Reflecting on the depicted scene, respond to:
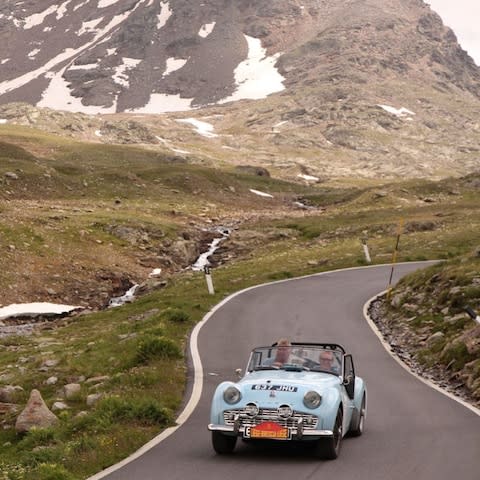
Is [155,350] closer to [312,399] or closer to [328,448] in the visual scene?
[312,399]

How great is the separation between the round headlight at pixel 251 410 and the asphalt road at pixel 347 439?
2.34 feet

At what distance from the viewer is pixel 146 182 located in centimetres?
8550

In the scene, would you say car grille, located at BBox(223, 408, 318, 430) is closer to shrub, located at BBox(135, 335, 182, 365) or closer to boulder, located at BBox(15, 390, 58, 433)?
boulder, located at BBox(15, 390, 58, 433)

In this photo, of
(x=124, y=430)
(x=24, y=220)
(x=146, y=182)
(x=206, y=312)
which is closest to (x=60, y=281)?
(x=24, y=220)

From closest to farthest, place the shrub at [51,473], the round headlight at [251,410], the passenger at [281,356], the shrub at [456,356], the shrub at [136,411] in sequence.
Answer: the shrub at [51,473] → the round headlight at [251,410] → the passenger at [281,356] → the shrub at [136,411] → the shrub at [456,356]

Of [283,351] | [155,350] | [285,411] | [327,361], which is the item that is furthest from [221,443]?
[155,350]

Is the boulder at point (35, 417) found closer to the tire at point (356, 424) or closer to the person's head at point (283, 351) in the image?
the person's head at point (283, 351)

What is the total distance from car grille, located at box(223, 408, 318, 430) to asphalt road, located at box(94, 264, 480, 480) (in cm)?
58

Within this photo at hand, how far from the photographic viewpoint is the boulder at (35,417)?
15.5m

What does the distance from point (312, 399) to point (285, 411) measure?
513 millimetres

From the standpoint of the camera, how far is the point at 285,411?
1222cm

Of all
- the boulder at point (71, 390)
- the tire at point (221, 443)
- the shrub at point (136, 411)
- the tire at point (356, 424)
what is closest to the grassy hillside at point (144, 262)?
the shrub at point (136, 411)

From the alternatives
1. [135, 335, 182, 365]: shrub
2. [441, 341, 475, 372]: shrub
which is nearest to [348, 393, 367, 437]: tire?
[441, 341, 475, 372]: shrub

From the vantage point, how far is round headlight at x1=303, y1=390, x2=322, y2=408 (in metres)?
12.3
